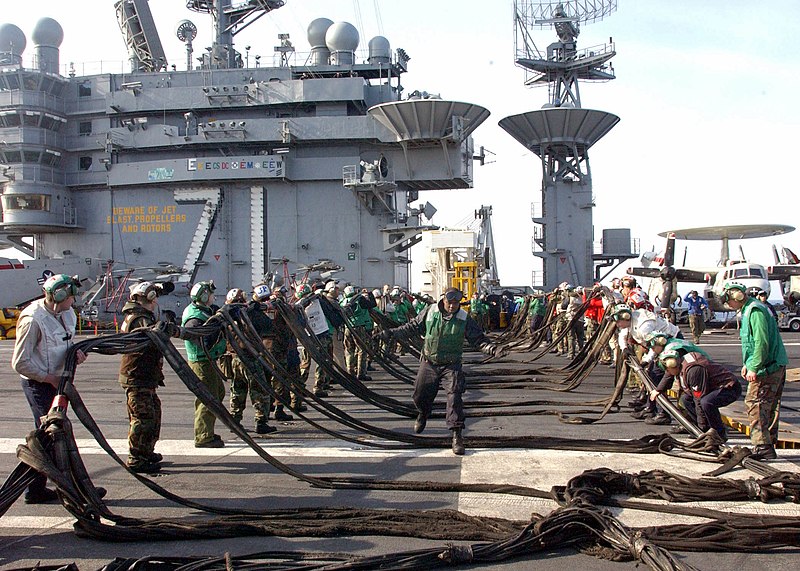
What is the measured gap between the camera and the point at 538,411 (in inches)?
409

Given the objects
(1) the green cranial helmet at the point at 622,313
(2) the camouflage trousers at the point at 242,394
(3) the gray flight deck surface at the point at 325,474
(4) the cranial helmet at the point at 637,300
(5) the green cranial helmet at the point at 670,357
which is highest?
(4) the cranial helmet at the point at 637,300

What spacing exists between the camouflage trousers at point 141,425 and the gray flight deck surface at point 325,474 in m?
0.25

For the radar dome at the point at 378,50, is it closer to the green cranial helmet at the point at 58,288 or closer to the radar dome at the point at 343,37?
the radar dome at the point at 343,37

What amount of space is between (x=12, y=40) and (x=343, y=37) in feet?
61.8

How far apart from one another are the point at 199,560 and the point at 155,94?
3616 centimetres

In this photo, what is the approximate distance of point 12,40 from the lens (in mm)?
38594

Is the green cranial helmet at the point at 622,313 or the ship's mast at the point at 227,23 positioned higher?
the ship's mast at the point at 227,23

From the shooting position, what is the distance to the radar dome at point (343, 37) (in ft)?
121

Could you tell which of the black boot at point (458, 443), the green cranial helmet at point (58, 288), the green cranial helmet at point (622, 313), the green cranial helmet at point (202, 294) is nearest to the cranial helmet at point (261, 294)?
the green cranial helmet at point (202, 294)

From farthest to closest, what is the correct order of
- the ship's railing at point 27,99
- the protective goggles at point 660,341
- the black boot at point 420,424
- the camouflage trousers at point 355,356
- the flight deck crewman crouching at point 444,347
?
1. the ship's railing at point 27,99
2. the camouflage trousers at point 355,356
3. the black boot at point 420,424
4. the flight deck crewman crouching at point 444,347
5. the protective goggles at point 660,341

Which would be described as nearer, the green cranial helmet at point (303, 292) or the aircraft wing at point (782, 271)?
the green cranial helmet at point (303, 292)

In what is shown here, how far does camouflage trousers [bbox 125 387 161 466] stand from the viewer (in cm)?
710

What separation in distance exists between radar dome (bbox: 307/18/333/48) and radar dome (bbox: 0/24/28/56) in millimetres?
16251

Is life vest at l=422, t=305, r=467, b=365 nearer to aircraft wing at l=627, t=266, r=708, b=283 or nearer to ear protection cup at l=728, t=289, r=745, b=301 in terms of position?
ear protection cup at l=728, t=289, r=745, b=301
